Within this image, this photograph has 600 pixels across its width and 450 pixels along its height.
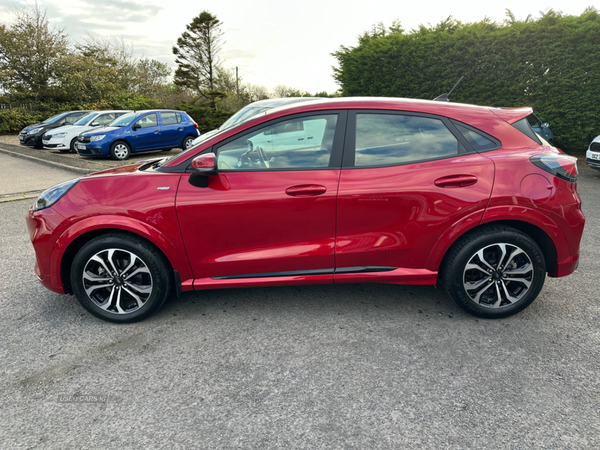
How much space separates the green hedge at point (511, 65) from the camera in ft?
38.3

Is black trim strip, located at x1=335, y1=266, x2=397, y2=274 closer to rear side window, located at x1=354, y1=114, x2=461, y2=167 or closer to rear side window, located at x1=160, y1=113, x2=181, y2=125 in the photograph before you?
rear side window, located at x1=354, y1=114, x2=461, y2=167

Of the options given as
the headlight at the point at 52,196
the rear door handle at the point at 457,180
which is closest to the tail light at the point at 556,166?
the rear door handle at the point at 457,180

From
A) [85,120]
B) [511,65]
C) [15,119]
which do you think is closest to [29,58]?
[15,119]

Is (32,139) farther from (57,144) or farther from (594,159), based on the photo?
(594,159)

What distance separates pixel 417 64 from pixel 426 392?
1388cm

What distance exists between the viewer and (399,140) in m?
3.20

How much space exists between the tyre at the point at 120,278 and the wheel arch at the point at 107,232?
0.07 m

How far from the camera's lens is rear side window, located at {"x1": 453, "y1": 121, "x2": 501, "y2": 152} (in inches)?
126

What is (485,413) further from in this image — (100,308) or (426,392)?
(100,308)

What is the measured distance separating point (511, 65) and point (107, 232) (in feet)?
42.8

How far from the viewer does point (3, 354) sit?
9.52 ft

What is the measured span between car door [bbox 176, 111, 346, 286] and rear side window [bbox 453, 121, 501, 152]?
0.90 metres

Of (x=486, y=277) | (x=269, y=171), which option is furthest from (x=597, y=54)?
(x=269, y=171)

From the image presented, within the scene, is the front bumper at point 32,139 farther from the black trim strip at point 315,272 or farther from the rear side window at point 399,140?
the rear side window at point 399,140
